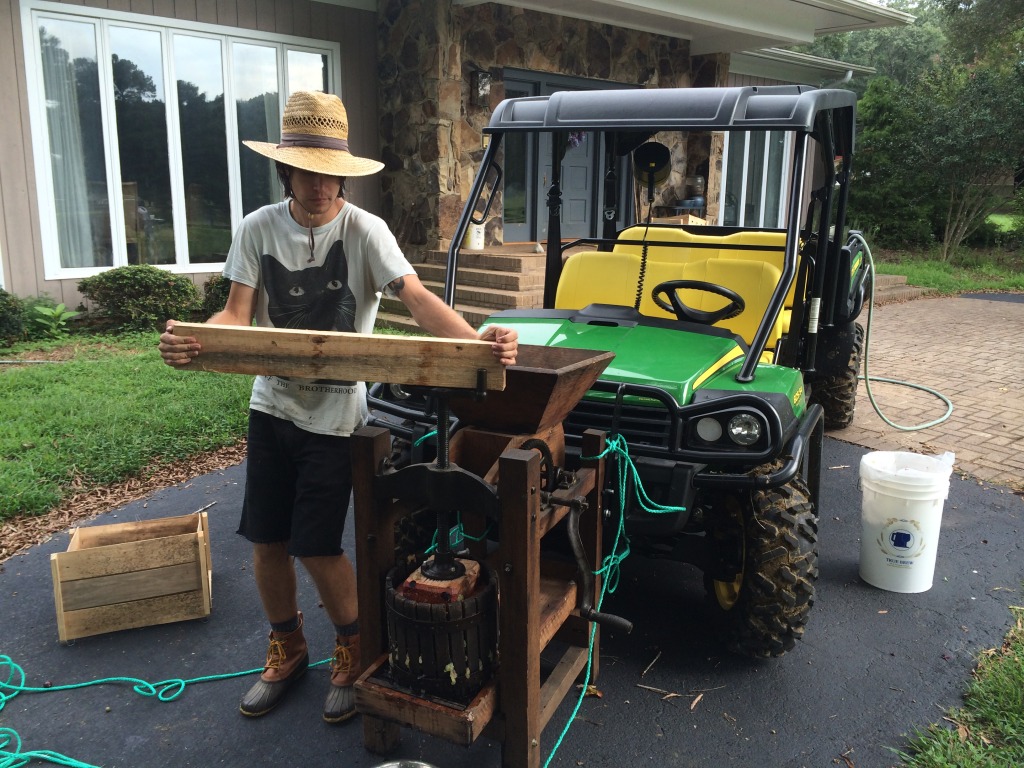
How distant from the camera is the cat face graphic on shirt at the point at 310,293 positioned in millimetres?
2627

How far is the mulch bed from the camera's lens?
4219mm

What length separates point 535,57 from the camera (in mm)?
A: 11148

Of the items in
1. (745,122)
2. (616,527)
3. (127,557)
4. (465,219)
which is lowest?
(127,557)

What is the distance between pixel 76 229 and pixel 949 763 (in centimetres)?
903

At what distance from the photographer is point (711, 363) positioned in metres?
3.30

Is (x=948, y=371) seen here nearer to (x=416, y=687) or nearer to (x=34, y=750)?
(x=416, y=687)

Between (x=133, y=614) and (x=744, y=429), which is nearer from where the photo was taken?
(x=744, y=429)

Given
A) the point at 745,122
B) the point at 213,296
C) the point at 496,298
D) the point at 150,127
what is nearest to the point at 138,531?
the point at 745,122

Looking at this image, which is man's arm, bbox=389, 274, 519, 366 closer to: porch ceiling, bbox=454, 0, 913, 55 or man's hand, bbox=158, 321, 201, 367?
man's hand, bbox=158, 321, 201, 367

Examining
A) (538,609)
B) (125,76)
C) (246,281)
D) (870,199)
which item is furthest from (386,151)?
(870,199)

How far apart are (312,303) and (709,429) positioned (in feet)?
4.84

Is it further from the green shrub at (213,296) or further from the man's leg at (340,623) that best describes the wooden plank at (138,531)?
the green shrub at (213,296)

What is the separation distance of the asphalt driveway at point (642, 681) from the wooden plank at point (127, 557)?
0.28 metres

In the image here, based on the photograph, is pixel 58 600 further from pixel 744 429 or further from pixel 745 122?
pixel 745 122
